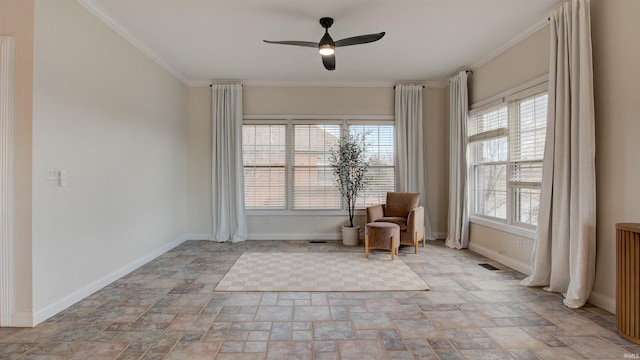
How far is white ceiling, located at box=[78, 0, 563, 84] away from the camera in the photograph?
3.29 m

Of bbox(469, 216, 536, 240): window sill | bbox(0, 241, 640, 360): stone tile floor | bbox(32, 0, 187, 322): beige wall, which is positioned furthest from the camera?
bbox(469, 216, 536, 240): window sill

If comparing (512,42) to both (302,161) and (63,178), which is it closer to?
(302,161)

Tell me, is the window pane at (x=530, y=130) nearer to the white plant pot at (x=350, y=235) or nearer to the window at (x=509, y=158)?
the window at (x=509, y=158)

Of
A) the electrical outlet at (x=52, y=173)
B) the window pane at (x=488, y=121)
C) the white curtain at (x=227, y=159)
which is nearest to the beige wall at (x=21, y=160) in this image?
the electrical outlet at (x=52, y=173)

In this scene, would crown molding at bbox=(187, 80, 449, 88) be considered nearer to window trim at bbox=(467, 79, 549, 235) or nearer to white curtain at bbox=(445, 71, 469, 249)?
white curtain at bbox=(445, 71, 469, 249)

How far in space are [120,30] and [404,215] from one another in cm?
484

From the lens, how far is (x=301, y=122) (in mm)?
6000

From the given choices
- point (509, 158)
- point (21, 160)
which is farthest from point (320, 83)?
point (21, 160)

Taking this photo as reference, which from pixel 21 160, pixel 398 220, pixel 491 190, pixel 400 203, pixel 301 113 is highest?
pixel 301 113

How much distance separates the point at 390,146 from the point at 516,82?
2.39m

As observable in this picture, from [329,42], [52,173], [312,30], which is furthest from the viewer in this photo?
[312,30]

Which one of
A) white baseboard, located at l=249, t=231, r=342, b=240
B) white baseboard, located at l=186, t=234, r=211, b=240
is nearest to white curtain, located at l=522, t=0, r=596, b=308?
white baseboard, located at l=249, t=231, r=342, b=240

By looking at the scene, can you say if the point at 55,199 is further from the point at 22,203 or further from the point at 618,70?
the point at 618,70

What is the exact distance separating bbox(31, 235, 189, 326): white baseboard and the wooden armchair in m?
3.32
